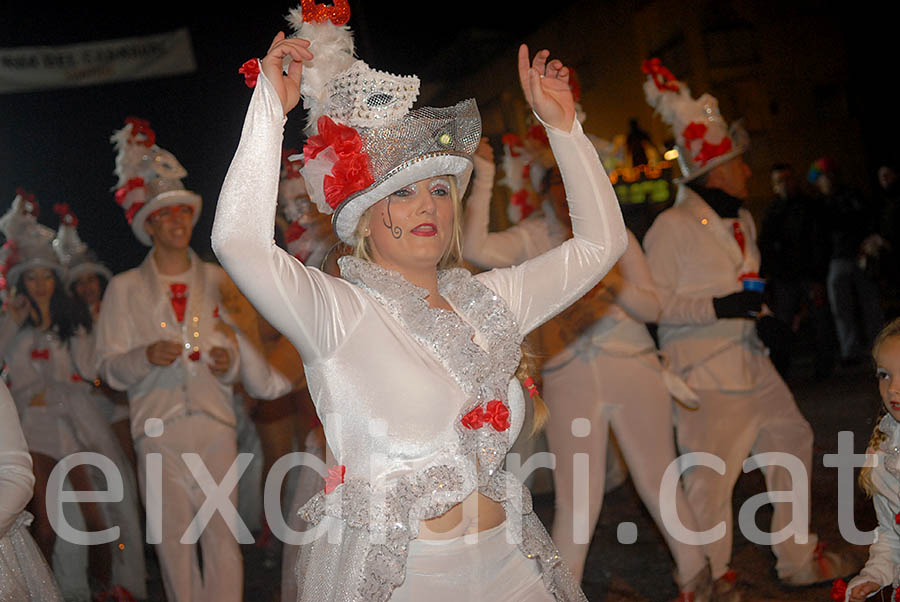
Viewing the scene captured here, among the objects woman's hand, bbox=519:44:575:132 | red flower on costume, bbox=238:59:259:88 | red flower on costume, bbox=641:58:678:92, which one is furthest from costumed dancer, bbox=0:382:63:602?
red flower on costume, bbox=641:58:678:92

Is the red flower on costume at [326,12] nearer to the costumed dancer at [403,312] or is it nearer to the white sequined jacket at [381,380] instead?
the costumed dancer at [403,312]

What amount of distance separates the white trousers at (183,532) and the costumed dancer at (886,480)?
9.19 feet

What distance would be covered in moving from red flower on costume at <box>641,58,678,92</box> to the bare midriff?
11.6 feet

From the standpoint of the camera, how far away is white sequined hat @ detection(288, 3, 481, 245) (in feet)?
8.52

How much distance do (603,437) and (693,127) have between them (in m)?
1.73

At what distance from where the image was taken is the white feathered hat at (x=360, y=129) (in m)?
2.60

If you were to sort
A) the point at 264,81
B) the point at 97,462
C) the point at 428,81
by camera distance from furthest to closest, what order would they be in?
the point at 428,81 < the point at 97,462 < the point at 264,81

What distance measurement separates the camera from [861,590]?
306 centimetres

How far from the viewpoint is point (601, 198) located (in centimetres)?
278

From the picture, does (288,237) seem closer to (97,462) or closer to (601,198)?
(97,462)

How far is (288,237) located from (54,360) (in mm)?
1820

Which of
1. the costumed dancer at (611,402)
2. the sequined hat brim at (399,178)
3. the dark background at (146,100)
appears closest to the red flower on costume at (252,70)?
the sequined hat brim at (399,178)

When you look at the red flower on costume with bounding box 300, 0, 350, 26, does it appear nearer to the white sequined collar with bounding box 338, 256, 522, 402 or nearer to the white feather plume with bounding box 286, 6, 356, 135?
the white feather plume with bounding box 286, 6, 356, 135

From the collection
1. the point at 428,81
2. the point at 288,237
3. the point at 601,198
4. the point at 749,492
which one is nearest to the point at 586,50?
the point at 428,81
